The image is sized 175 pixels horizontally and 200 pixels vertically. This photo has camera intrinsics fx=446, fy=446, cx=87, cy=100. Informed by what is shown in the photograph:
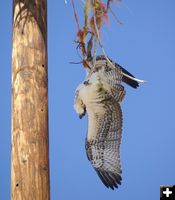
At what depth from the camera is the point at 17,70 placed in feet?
4.92

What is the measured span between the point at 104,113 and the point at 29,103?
1062 millimetres

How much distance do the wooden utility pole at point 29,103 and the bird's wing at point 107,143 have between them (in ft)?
2.80

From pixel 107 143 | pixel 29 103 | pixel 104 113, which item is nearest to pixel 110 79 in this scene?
pixel 104 113

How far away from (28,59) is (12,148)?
0.99 feet

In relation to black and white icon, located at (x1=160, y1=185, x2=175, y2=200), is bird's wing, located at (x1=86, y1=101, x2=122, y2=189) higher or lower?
higher

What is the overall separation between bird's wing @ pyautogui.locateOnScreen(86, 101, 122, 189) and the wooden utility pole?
33.6 inches

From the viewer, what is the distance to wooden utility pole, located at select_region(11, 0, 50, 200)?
4.72 ft

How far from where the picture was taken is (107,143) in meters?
2.48

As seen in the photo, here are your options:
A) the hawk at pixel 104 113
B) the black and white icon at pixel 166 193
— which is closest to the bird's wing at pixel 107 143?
the hawk at pixel 104 113

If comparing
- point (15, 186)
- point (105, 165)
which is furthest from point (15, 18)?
point (105, 165)

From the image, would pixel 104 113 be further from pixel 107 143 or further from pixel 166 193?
pixel 166 193

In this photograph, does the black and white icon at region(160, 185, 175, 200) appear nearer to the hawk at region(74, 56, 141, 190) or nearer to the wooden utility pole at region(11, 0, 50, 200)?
the hawk at region(74, 56, 141, 190)

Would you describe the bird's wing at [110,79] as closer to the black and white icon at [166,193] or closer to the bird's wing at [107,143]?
the bird's wing at [107,143]

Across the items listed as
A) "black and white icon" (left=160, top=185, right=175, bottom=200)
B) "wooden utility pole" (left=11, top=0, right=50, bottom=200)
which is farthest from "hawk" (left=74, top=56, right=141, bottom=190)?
"wooden utility pole" (left=11, top=0, right=50, bottom=200)
